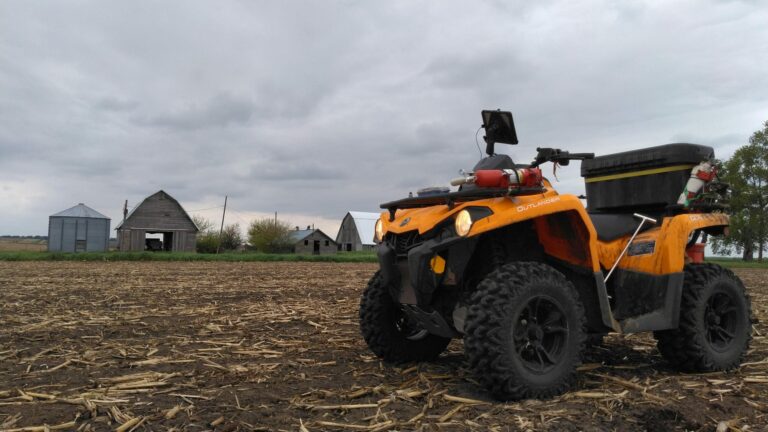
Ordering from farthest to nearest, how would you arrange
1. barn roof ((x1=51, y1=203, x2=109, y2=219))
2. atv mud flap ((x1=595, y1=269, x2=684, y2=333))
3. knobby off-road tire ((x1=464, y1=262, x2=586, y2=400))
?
barn roof ((x1=51, y1=203, x2=109, y2=219)), atv mud flap ((x1=595, y1=269, x2=684, y2=333)), knobby off-road tire ((x1=464, y1=262, x2=586, y2=400))

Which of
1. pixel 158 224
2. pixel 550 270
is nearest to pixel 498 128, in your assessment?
pixel 550 270

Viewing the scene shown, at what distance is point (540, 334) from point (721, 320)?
2291mm

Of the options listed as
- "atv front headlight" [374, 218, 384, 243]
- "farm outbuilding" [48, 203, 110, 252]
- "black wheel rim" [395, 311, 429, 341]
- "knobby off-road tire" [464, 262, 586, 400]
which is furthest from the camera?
"farm outbuilding" [48, 203, 110, 252]

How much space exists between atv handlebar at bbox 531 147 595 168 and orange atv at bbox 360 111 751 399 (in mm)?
13

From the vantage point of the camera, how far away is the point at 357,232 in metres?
74.8

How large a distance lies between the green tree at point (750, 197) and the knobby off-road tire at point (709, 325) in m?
53.5

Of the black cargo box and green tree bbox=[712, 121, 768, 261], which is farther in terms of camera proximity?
green tree bbox=[712, 121, 768, 261]

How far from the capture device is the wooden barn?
4962cm

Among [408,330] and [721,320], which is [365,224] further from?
[721,320]

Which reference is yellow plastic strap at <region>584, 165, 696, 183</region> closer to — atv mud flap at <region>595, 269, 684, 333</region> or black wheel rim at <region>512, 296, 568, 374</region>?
atv mud flap at <region>595, 269, 684, 333</region>

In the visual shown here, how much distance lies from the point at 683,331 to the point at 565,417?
6.24ft

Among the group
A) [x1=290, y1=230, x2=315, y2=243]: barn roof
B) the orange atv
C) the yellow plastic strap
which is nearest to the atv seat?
the orange atv

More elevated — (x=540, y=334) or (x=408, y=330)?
(x=540, y=334)

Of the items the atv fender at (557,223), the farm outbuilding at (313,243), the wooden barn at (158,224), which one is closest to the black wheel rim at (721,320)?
the atv fender at (557,223)
